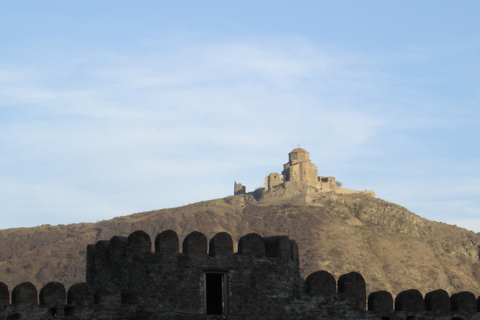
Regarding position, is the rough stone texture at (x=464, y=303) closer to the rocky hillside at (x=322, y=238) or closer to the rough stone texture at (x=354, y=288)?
the rough stone texture at (x=354, y=288)

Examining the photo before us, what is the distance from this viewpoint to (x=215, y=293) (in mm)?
17641

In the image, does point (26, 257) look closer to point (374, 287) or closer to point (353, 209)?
point (374, 287)

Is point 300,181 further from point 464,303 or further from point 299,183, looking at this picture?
point 464,303

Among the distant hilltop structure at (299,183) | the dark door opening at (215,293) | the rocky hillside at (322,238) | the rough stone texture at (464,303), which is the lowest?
the rough stone texture at (464,303)

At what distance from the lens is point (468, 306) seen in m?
18.7

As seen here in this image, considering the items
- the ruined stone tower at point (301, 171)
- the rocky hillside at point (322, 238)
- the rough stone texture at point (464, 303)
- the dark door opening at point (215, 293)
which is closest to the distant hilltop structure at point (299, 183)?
the ruined stone tower at point (301, 171)

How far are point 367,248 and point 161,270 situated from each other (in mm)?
102467

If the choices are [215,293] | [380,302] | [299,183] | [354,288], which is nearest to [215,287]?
[215,293]

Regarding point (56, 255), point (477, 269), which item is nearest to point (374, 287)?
point (477, 269)

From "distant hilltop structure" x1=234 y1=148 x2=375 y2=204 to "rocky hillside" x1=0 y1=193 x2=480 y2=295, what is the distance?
1724 millimetres

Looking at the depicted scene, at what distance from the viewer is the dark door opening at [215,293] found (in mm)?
17219

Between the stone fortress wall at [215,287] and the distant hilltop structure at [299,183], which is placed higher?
the distant hilltop structure at [299,183]

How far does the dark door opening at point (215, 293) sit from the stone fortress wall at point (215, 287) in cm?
2

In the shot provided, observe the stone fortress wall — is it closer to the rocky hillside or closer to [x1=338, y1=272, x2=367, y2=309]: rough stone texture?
[x1=338, y1=272, x2=367, y2=309]: rough stone texture
